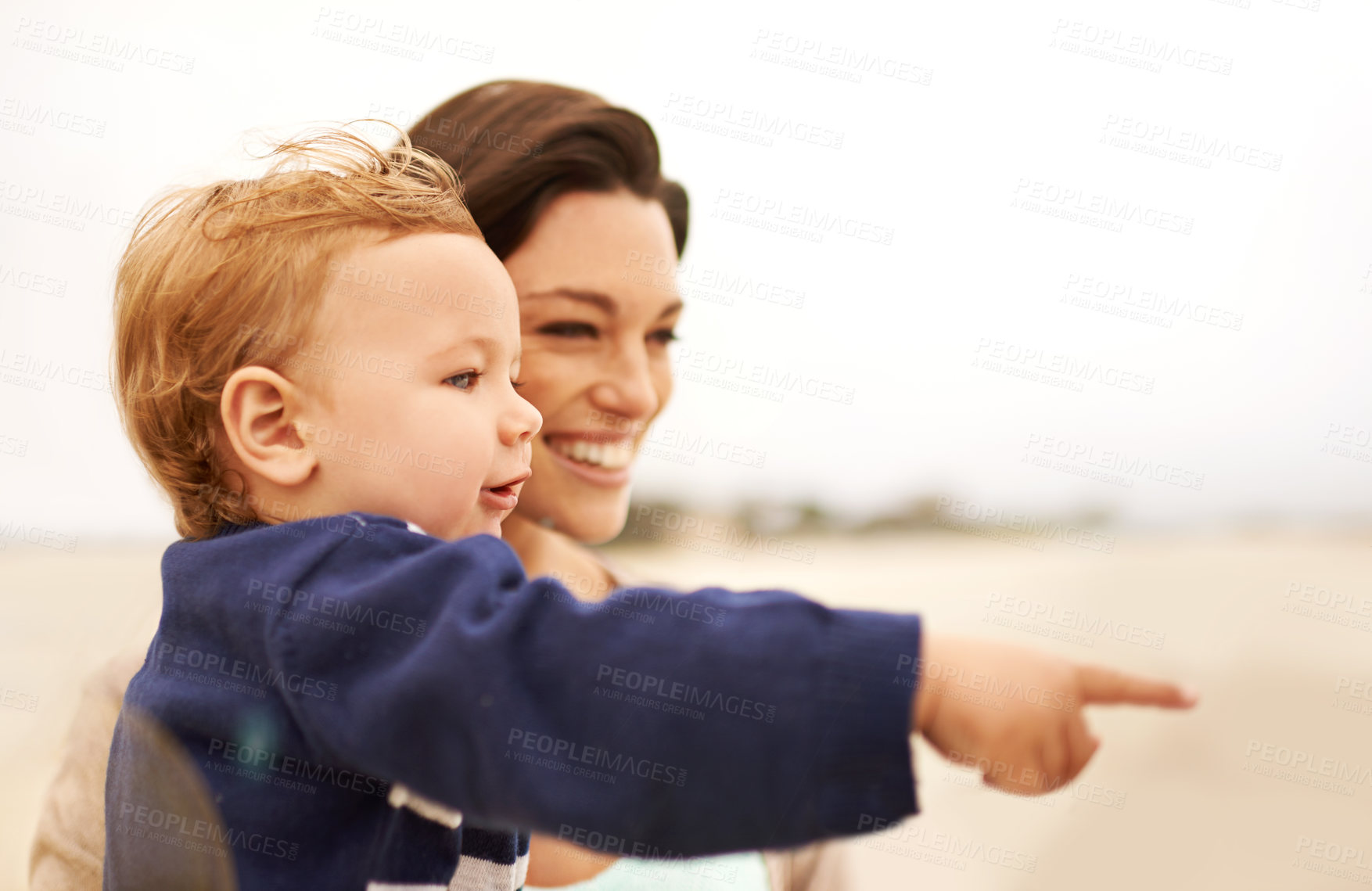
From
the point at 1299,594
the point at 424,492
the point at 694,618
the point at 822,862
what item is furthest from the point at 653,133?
the point at 1299,594

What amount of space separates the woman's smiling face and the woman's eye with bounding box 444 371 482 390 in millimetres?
392

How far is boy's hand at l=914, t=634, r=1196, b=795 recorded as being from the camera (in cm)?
53

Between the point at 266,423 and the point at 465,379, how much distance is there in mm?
168

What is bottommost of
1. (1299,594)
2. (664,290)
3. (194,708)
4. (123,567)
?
(123,567)

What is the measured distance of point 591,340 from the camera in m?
1.25

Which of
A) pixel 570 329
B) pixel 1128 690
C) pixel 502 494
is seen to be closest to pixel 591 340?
pixel 570 329

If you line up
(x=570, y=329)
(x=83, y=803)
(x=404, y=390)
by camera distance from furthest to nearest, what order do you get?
(x=570, y=329) < (x=83, y=803) < (x=404, y=390)

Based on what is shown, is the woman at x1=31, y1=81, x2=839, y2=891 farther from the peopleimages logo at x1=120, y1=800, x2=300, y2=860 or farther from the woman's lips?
the peopleimages logo at x1=120, y1=800, x2=300, y2=860

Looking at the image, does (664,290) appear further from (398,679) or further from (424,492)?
(398,679)

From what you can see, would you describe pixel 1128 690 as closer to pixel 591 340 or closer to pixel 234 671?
pixel 234 671

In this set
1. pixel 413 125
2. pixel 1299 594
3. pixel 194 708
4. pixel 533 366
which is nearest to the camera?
pixel 194 708

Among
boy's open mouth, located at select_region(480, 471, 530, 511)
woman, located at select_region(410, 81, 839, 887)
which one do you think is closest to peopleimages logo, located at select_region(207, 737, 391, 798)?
boy's open mouth, located at select_region(480, 471, 530, 511)

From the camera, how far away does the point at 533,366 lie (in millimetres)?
1212

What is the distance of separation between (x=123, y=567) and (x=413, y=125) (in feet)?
3.51
